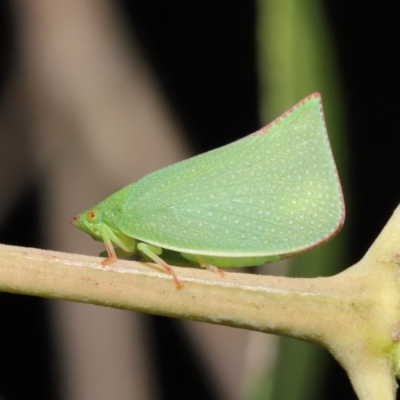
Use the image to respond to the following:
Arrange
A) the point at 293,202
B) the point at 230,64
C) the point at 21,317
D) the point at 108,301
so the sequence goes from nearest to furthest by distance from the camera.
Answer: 1. the point at 108,301
2. the point at 293,202
3. the point at 230,64
4. the point at 21,317

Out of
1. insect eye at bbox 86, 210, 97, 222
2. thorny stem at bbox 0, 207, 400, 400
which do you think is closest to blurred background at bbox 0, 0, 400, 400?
insect eye at bbox 86, 210, 97, 222

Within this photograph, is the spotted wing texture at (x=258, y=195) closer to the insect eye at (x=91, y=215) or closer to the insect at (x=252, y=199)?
the insect at (x=252, y=199)

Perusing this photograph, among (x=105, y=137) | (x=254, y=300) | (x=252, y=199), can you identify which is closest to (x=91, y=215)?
(x=252, y=199)

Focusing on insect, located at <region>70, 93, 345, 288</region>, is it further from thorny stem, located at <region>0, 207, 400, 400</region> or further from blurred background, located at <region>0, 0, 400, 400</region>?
blurred background, located at <region>0, 0, 400, 400</region>

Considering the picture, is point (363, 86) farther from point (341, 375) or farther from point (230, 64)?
point (341, 375)

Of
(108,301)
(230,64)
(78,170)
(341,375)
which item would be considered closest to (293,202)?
(108,301)
